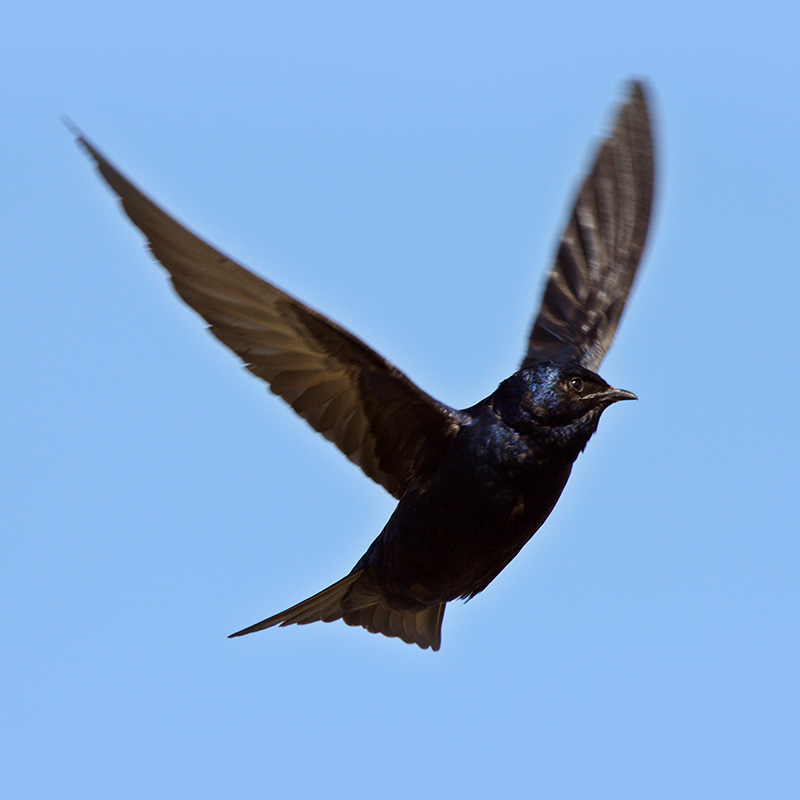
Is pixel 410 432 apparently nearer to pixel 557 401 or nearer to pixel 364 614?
pixel 557 401

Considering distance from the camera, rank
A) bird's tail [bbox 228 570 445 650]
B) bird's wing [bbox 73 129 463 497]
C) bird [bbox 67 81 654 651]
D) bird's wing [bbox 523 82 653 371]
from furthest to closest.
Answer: bird's wing [bbox 523 82 653 371] → bird's tail [bbox 228 570 445 650] → bird [bbox 67 81 654 651] → bird's wing [bbox 73 129 463 497]

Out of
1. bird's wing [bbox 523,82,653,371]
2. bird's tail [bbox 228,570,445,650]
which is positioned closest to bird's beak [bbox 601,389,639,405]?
bird's wing [bbox 523,82,653,371]

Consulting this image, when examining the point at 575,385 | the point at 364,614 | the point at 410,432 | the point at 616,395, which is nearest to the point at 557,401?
the point at 575,385

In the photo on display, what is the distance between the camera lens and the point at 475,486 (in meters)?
6.33

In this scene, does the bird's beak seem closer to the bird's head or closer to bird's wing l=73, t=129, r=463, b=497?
the bird's head

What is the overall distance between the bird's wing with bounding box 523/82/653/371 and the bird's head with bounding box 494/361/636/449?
1512 mm

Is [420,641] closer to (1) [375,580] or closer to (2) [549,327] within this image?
(1) [375,580]

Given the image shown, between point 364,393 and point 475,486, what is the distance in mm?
740

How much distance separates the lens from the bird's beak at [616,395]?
20.9 ft

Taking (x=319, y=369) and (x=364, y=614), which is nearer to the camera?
(x=319, y=369)

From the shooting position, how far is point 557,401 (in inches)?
248

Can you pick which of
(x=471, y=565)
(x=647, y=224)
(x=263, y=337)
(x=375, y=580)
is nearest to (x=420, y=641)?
(x=375, y=580)

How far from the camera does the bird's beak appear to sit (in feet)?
20.9

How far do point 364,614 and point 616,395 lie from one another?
2.00 metres
